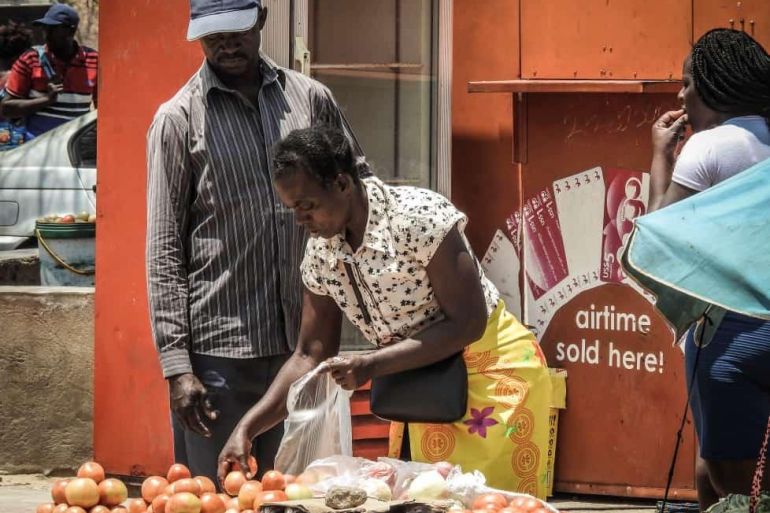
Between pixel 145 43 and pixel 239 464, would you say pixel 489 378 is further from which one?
pixel 145 43

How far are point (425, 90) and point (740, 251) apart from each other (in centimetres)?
304

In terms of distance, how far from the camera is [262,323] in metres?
4.27

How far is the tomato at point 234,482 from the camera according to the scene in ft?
12.2

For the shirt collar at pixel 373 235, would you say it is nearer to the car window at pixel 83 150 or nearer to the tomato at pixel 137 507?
the tomato at pixel 137 507

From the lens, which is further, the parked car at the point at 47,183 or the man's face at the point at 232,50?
the parked car at the point at 47,183

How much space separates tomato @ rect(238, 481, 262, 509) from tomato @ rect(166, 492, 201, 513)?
116 mm

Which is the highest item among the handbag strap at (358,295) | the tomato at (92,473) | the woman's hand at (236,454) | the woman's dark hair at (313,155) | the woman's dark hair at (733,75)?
the woman's dark hair at (733,75)

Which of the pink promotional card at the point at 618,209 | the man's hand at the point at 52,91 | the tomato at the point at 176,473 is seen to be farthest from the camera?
the man's hand at the point at 52,91

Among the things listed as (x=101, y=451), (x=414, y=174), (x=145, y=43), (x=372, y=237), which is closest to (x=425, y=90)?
(x=414, y=174)

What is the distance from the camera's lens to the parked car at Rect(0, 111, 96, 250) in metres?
8.07

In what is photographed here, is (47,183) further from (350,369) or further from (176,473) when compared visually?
(350,369)

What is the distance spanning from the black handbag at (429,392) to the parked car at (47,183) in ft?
15.3

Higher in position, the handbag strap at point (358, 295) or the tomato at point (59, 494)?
the handbag strap at point (358, 295)

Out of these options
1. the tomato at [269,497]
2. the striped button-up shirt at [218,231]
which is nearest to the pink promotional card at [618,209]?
the striped button-up shirt at [218,231]
